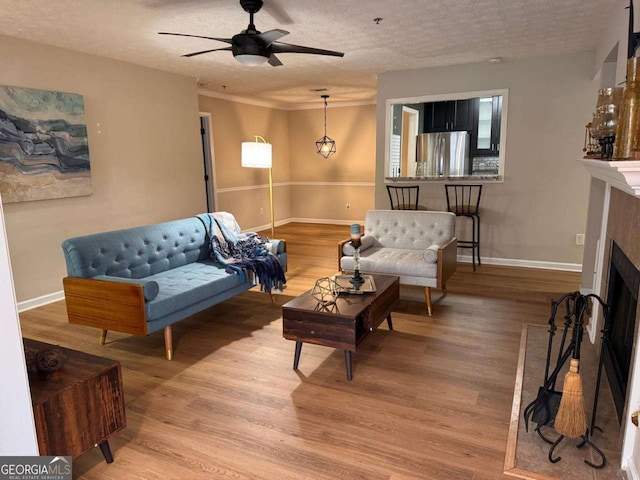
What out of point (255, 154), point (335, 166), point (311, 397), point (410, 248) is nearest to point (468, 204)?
point (410, 248)

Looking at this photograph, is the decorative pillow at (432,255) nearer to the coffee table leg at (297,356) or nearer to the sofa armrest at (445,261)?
the sofa armrest at (445,261)

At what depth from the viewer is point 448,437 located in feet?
6.93

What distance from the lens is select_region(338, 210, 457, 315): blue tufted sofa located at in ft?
12.3

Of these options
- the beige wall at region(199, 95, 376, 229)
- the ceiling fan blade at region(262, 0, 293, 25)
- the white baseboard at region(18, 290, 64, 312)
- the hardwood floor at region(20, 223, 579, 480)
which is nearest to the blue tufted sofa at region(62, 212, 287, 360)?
the hardwood floor at region(20, 223, 579, 480)

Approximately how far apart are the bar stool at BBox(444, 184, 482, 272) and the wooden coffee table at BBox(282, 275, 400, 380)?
111 inches

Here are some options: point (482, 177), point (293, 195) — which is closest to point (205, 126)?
point (293, 195)

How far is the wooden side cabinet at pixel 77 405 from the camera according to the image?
1.66 meters

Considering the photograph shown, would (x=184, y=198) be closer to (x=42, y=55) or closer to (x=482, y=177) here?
(x=42, y=55)

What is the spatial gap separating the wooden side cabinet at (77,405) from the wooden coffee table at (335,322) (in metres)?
1.08

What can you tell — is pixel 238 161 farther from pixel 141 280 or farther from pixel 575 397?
pixel 575 397

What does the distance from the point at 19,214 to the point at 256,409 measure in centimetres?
313

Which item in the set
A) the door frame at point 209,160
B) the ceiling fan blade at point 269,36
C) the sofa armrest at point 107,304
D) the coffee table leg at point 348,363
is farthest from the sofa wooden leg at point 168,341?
the door frame at point 209,160

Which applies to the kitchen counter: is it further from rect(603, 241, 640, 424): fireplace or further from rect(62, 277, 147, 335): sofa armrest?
rect(62, 277, 147, 335): sofa armrest

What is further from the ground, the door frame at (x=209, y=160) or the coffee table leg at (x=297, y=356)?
the door frame at (x=209, y=160)
